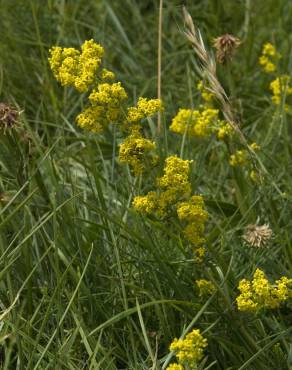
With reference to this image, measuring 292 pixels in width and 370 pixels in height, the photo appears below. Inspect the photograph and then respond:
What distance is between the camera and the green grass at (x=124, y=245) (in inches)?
92.4

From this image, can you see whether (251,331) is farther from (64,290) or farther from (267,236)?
(64,290)

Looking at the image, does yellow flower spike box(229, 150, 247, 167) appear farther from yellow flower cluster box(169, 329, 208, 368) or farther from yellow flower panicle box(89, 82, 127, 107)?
yellow flower cluster box(169, 329, 208, 368)

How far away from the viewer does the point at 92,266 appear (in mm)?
2680

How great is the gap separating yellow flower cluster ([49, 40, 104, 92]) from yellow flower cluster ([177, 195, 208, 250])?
1.31ft

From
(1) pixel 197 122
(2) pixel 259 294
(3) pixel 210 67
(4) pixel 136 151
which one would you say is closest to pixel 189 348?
(2) pixel 259 294

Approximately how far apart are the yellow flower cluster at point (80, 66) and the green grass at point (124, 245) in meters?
0.32

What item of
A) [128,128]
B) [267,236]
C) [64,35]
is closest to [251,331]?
[267,236]

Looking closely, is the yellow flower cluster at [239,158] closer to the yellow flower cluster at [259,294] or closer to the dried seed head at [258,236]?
the dried seed head at [258,236]

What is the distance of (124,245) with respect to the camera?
2.74 metres

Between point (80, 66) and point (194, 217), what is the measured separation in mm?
492

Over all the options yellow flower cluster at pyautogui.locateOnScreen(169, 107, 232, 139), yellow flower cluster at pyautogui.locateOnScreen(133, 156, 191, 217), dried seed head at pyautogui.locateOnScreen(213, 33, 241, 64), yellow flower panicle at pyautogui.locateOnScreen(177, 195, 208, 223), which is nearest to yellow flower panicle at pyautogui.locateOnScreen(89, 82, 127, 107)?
yellow flower cluster at pyautogui.locateOnScreen(133, 156, 191, 217)

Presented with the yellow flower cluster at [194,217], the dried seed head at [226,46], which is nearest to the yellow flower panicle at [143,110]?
the yellow flower cluster at [194,217]

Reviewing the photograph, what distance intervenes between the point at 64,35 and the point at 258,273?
2.40 metres

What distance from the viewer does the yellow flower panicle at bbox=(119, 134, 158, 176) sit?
2141 mm
